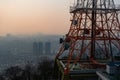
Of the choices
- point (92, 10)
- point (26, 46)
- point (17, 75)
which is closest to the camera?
Answer: point (92, 10)

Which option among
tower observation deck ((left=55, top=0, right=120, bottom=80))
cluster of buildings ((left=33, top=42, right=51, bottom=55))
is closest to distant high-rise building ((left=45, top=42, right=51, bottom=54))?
cluster of buildings ((left=33, top=42, right=51, bottom=55))

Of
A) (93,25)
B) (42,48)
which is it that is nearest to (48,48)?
(42,48)

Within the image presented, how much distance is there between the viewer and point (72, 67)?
20.7 metres

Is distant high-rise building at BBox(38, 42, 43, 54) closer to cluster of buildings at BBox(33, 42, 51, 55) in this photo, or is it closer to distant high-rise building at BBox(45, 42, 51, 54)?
cluster of buildings at BBox(33, 42, 51, 55)

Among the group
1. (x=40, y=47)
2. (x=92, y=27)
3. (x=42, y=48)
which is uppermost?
(x=92, y=27)

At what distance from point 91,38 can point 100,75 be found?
541 centimetres

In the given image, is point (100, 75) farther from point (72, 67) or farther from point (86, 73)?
point (72, 67)

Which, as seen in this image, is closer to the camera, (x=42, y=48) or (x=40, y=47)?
(x=42, y=48)

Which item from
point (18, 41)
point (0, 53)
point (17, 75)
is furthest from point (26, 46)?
point (17, 75)

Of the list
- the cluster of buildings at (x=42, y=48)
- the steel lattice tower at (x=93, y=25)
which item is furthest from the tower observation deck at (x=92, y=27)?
the cluster of buildings at (x=42, y=48)

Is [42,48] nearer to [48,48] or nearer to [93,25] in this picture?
[48,48]

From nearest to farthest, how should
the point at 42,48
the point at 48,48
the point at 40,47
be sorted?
the point at 48,48 → the point at 42,48 → the point at 40,47

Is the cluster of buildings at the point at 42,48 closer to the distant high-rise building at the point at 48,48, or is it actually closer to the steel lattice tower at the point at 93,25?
the distant high-rise building at the point at 48,48

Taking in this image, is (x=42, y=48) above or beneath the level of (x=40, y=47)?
beneath
